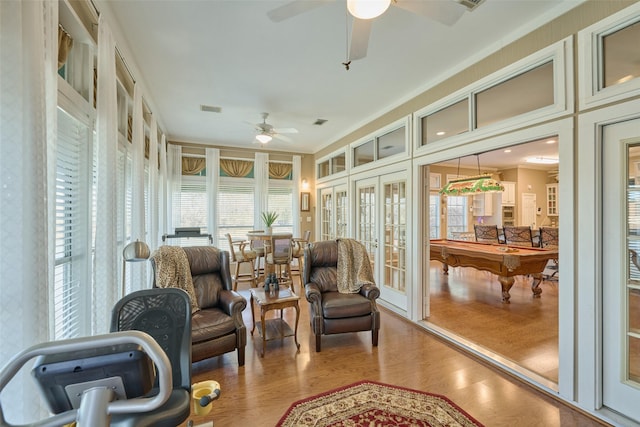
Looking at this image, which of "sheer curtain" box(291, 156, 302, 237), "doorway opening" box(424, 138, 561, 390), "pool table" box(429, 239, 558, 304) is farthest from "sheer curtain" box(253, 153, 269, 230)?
"pool table" box(429, 239, 558, 304)

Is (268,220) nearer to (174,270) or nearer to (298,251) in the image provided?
(298,251)

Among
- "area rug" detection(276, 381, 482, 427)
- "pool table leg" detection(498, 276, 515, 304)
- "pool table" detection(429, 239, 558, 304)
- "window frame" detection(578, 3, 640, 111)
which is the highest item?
"window frame" detection(578, 3, 640, 111)

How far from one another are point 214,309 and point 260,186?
4.18 meters

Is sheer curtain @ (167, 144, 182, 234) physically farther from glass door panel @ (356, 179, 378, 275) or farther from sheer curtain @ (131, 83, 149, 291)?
glass door panel @ (356, 179, 378, 275)

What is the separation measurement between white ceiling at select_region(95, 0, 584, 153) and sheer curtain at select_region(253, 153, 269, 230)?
2160 millimetres

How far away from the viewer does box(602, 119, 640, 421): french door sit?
1898mm

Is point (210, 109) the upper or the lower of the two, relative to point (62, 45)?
upper

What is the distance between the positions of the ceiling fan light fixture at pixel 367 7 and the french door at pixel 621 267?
1.81 meters

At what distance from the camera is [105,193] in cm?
220

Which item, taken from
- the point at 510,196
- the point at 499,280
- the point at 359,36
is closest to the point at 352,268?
the point at 359,36

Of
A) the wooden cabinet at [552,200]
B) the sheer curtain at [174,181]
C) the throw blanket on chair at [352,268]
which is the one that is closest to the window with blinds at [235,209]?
the sheer curtain at [174,181]

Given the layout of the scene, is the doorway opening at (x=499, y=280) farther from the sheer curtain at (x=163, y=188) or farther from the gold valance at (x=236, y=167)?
the sheer curtain at (x=163, y=188)

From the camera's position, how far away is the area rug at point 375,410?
1.95 metres

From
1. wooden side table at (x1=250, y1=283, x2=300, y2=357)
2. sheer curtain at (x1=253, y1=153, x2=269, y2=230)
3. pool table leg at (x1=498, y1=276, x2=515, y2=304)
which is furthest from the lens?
sheer curtain at (x1=253, y1=153, x2=269, y2=230)
